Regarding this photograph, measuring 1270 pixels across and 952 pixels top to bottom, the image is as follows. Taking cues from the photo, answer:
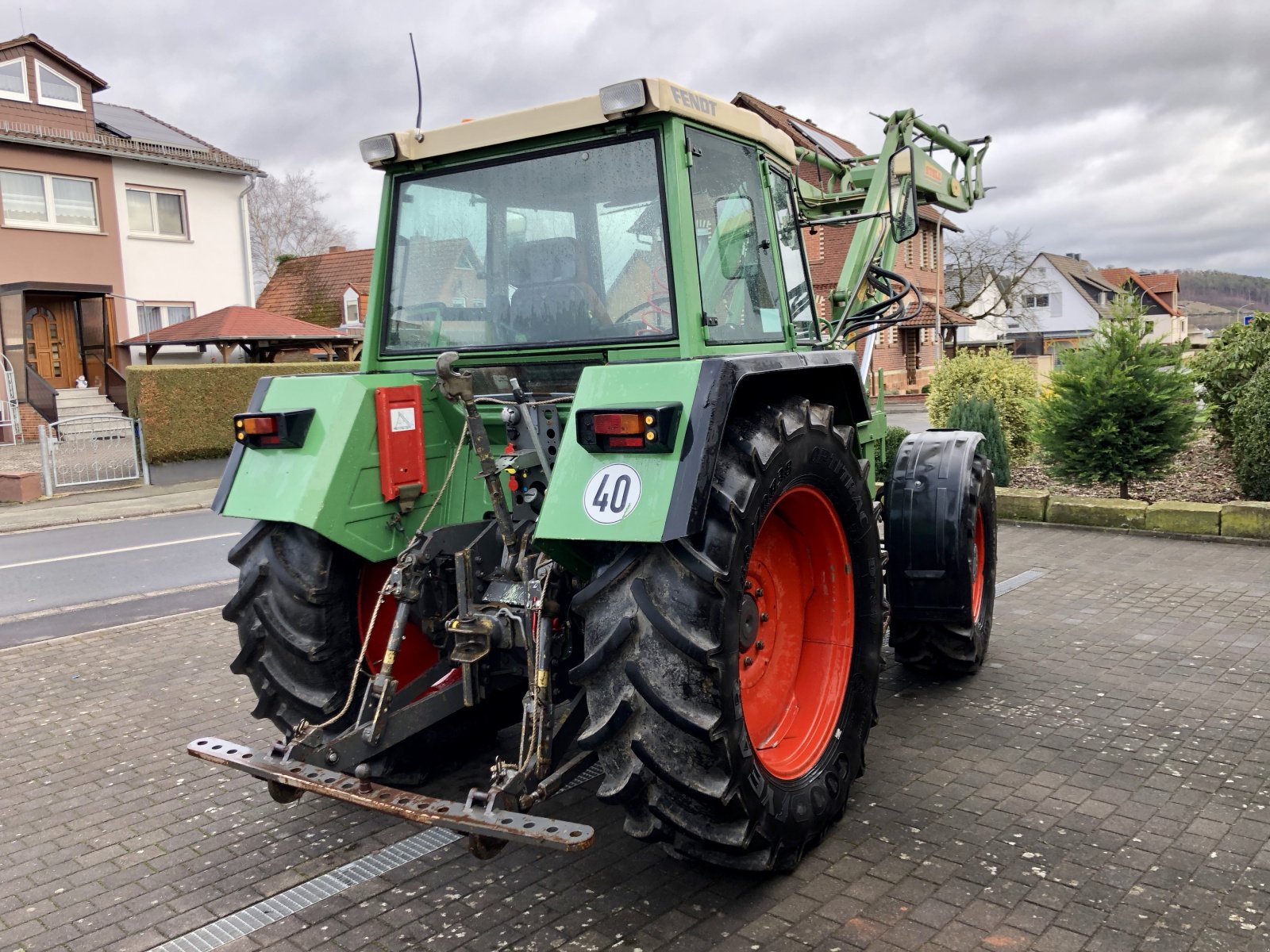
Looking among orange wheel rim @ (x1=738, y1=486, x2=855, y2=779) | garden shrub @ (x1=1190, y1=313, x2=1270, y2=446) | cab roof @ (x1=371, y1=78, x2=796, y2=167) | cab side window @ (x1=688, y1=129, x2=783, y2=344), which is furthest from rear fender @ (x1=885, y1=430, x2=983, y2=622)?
garden shrub @ (x1=1190, y1=313, x2=1270, y2=446)

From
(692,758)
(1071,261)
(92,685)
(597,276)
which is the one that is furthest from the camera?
(1071,261)

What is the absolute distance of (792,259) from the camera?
14.5ft

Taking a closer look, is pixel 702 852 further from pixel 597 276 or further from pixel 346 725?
pixel 597 276

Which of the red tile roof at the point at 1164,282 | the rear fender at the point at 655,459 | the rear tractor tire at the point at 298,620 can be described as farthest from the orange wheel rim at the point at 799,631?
the red tile roof at the point at 1164,282

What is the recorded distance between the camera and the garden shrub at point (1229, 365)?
10.2 meters

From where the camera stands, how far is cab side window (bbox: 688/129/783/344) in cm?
369

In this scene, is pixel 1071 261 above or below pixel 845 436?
above

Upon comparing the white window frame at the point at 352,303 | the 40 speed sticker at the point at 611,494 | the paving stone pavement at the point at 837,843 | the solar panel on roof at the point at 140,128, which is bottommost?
the paving stone pavement at the point at 837,843

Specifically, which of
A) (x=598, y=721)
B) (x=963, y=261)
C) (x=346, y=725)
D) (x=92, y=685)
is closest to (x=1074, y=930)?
(x=598, y=721)

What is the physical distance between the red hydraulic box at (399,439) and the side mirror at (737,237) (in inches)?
49.0

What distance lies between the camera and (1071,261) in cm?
7731

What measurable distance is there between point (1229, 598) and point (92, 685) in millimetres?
7051

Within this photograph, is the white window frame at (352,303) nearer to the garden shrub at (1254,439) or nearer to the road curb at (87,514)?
the road curb at (87,514)

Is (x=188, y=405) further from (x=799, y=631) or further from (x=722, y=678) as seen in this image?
(x=722, y=678)
